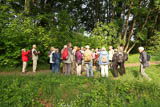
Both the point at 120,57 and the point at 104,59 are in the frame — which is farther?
the point at 120,57

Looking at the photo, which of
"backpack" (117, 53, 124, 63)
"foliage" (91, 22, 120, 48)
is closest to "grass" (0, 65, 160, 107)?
Result: "backpack" (117, 53, 124, 63)

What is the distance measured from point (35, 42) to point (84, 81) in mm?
7328

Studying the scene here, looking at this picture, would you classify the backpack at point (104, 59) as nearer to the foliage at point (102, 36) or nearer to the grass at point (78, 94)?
the grass at point (78, 94)

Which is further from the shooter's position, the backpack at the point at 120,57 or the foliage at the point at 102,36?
the foliage at the point at 102,36

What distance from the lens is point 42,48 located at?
10195 millimetres

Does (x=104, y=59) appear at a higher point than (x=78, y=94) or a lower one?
higher

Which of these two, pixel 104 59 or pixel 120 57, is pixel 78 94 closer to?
pixel 104 59

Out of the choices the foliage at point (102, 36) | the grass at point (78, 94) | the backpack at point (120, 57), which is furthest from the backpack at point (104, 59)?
the foliage at point (102, 36)

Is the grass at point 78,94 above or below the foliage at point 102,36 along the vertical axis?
below

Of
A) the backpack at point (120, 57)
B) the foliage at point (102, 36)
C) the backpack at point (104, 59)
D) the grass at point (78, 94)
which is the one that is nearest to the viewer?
the grass at point (78, 94)

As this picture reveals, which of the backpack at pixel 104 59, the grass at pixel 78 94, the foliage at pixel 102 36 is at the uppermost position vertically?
the foliage at pixel 102 36

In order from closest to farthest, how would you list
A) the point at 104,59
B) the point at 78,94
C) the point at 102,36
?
the point at 78,94
the point at 104,59
the point at 102,36

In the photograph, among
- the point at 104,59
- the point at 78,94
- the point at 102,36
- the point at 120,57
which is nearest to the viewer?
the point at 78,94

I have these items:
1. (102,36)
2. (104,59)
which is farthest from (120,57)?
(102,36)
